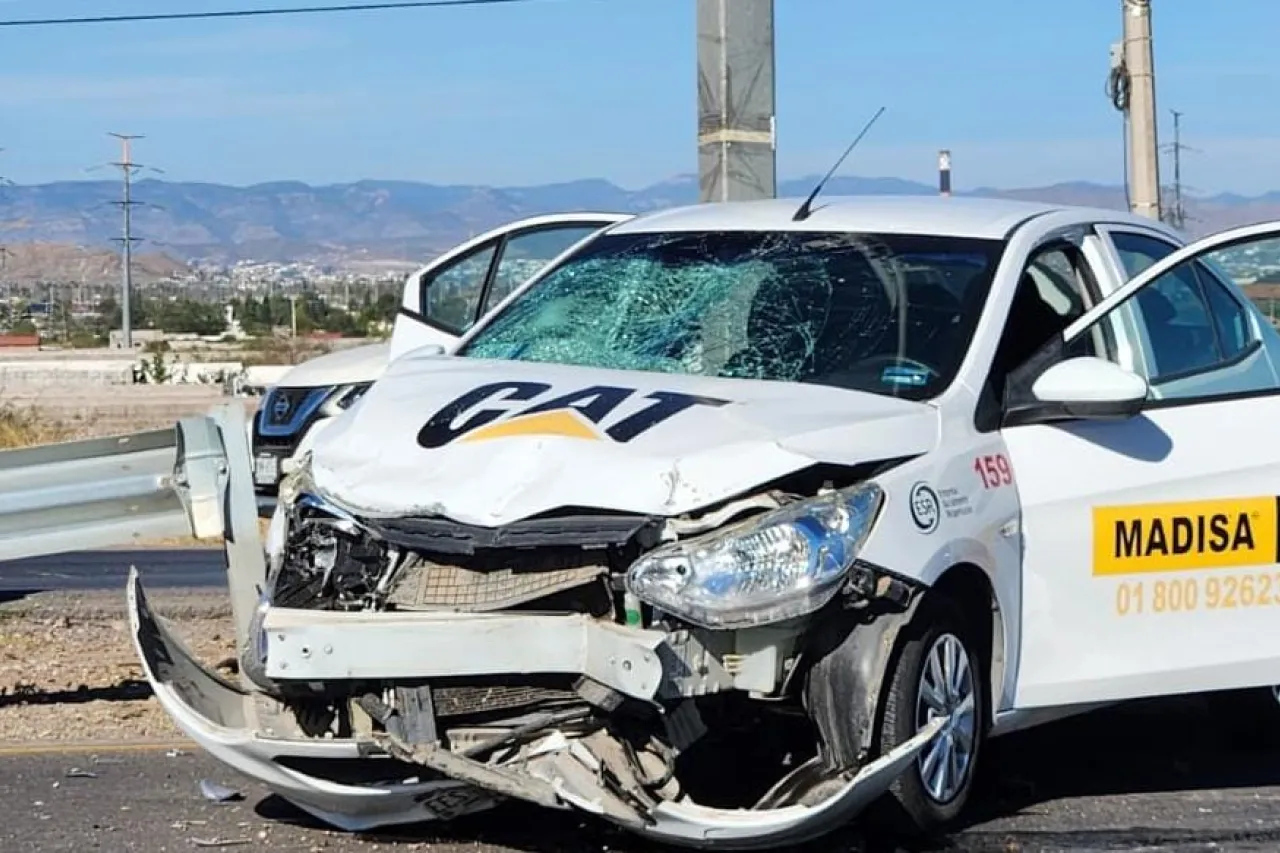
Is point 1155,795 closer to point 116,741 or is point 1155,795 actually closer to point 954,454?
point 954,454

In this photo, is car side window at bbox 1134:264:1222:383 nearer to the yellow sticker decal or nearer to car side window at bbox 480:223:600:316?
the yellow sticker decal

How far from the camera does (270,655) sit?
529 centimetres

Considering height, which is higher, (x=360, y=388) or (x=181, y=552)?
(x=360, y=388)

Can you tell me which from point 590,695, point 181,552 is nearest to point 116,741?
point 590,695

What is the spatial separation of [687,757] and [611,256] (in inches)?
87.2

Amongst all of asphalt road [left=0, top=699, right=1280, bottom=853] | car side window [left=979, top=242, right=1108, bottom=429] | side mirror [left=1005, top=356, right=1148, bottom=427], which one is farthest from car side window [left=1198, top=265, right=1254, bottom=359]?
asphalt road [left=0, top=699, right=1280, bottom=853]

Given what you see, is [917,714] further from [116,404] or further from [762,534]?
[116,404]

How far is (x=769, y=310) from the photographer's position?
21.5 ft

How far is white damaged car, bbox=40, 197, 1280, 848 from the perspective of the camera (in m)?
5.21

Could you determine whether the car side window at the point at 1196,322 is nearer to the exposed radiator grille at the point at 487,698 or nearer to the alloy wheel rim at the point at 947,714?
the alloy wheel rim at the point at 947,714

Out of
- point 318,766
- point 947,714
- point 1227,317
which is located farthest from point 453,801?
point 1227,317

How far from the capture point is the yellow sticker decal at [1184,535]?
6.20 meters

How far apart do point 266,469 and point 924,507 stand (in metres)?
4.99

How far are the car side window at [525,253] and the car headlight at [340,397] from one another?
0.74 metres
